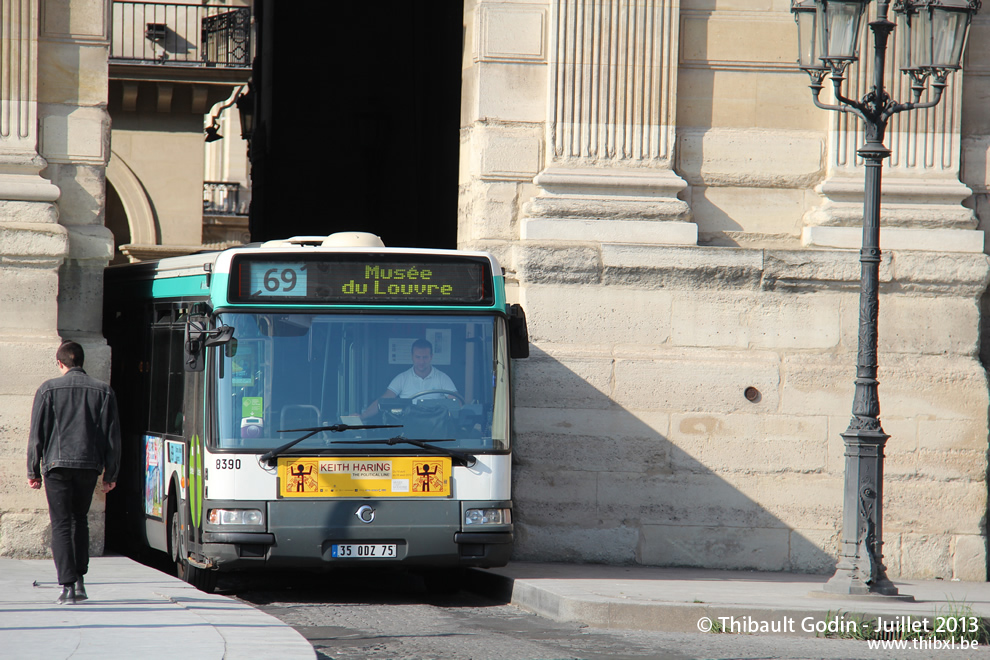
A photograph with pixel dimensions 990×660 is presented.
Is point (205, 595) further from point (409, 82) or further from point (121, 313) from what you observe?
point (409, 82)

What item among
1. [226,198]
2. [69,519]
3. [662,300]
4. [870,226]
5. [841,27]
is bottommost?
[69,519]

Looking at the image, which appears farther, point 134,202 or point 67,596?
point 134,202

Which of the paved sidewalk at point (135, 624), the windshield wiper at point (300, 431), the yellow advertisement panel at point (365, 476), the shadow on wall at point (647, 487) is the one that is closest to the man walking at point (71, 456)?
the paved sidewalk at point (135, 624)

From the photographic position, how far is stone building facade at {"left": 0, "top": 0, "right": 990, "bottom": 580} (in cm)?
1238

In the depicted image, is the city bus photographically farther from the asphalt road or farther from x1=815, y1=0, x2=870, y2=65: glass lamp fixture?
x1=815, y1=0, x2=870, y2=65: glass lamp fixture

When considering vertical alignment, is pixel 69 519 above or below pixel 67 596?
above

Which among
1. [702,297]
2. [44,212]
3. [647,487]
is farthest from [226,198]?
[647,487]

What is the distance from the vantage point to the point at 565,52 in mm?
12664

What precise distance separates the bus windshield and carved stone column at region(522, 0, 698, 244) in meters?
2.68

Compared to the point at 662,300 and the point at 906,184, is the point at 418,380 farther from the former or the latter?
the point at 906,184

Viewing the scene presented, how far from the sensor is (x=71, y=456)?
8.80 m

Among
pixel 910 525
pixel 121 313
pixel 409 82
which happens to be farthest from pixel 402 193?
pixel 910 525

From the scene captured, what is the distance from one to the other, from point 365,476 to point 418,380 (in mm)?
773

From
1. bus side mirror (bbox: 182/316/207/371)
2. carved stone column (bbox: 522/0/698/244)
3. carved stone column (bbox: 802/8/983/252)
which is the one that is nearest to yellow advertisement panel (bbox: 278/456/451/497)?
bus side mirror (bbox: 182/316/207/371)
